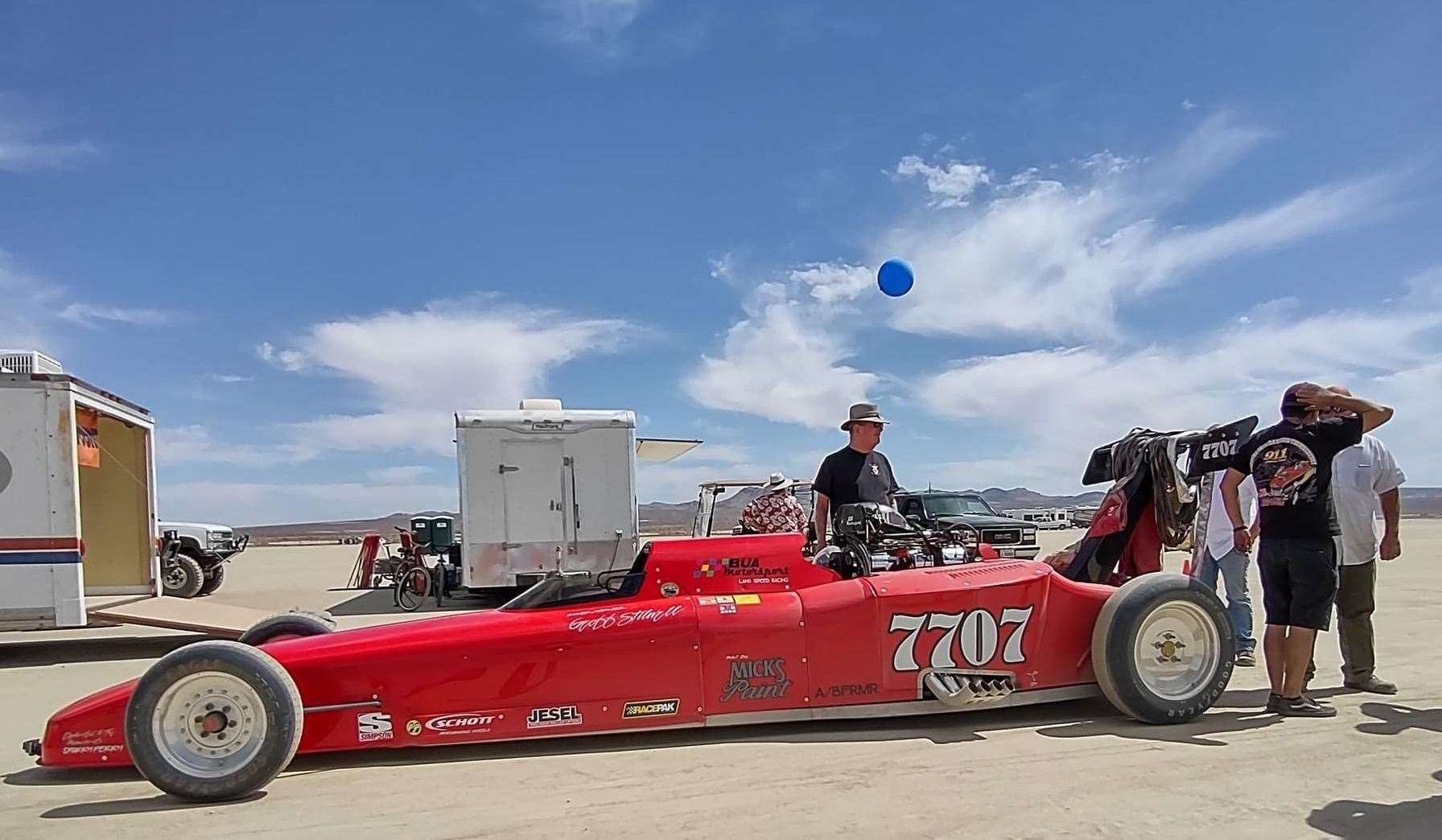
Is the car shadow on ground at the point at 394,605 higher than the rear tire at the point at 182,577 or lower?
lower

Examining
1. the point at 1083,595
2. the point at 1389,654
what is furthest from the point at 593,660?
the point at 1389,654

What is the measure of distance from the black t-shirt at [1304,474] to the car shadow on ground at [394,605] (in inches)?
426

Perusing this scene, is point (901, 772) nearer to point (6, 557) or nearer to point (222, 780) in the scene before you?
point (222, 780)

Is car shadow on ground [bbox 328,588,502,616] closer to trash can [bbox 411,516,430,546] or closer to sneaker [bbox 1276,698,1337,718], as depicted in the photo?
trash can [bbox 411,516,430,546]

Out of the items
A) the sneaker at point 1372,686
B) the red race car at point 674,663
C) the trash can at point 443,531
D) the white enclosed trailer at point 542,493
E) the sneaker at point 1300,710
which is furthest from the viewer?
the trash can at point 443,531

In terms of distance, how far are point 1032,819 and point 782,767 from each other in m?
1.16

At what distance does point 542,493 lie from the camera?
13203 mm

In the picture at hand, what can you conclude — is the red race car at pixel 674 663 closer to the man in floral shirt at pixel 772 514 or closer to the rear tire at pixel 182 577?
the man in floral shirt at pixel 772 514

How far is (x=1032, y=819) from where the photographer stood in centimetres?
365

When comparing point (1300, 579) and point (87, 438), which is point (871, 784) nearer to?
point (1300, 579)

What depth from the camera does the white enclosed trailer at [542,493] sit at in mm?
13031

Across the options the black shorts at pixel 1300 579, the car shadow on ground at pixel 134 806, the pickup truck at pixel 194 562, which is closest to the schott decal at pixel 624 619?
the car shadow on ground at pixel 134 806

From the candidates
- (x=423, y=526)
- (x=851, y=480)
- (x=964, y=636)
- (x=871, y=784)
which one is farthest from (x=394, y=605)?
(x=871, y=784)

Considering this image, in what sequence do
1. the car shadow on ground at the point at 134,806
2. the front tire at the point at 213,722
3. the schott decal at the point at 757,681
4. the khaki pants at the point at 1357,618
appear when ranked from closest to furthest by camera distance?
the car shadow on ground at the point at 134,806
the front tire at the point at 213,722
the schott decal at the point at 757,681
the khaki pants at the point at 1357,618
